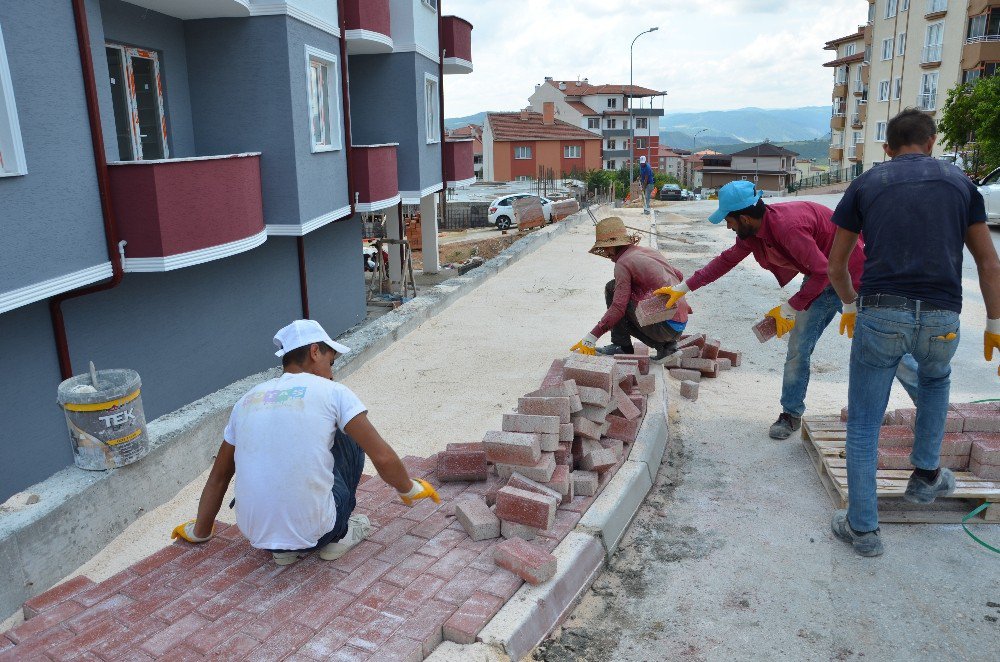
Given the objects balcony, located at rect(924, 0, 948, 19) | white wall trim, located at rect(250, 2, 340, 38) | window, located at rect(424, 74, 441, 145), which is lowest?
window, located at rect(424, 74, 441, 145)

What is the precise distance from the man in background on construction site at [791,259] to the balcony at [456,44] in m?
13.5

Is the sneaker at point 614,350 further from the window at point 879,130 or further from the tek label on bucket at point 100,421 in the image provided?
the window at point 879,130

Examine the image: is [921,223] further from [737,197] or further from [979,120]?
[979,120]

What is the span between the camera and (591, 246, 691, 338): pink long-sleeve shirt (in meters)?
6.07

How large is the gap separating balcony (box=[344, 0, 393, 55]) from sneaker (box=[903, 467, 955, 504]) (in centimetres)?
1043

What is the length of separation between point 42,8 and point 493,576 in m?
5.90

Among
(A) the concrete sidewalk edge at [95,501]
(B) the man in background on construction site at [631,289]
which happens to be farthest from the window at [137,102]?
(B) the man in background on construction site at [631,289]

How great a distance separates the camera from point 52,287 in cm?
599

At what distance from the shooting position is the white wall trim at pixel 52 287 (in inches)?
217

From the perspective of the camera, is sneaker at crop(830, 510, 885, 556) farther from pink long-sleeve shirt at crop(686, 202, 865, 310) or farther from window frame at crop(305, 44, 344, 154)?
window frame at crop(305, 44, 344, 154)

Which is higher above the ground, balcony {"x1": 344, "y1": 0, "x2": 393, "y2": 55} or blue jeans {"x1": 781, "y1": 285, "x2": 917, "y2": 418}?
balcony {"x1": 344, "y1": 0, "x2": 393, "y2": 55}

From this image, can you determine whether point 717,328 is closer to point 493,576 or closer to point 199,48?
point 493,576

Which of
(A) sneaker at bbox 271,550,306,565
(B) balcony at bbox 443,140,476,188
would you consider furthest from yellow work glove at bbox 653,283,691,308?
(B) balcony at bbox 443,140,476,188

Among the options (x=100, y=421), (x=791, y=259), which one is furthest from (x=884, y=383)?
(x=100, y=421)
